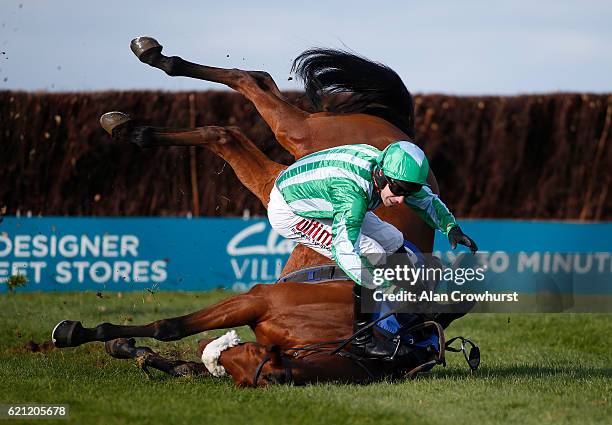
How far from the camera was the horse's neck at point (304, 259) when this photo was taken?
702cm

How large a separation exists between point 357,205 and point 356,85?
304 cm

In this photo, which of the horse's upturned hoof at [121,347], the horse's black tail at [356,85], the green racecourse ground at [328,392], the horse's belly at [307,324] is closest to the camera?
the green racecourse ground at [328,392]

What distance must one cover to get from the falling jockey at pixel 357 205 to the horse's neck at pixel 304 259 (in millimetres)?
63

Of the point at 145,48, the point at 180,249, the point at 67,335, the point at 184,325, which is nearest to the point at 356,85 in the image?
the point at 145,48

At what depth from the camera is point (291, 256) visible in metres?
7.30

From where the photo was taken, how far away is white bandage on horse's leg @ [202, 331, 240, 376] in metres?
6.37

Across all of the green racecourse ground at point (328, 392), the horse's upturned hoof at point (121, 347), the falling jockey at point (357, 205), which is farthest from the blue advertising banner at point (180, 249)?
the falling jockey at point (357, 205)

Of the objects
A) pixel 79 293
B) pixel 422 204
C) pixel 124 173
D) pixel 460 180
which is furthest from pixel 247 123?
pixel 422 204

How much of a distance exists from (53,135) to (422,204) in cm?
969

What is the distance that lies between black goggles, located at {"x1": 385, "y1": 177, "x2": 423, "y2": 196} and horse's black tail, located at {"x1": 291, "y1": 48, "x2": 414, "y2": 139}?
289 cm

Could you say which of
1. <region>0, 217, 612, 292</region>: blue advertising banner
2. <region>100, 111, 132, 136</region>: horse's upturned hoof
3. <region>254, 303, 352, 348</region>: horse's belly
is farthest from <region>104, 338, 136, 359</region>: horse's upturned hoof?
<region>0, 217, 612, 292</region>: blue advertising banner

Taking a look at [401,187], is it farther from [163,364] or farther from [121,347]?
[121,347]

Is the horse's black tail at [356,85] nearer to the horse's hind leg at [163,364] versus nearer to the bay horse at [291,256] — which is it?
the bay horse at [291,256]

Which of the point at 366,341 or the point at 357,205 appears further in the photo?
the point at 366,341
